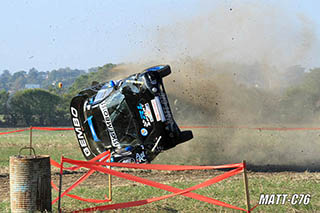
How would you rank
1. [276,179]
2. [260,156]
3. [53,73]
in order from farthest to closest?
[53,73] → [260,156] → [276,179]

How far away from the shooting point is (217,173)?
1209 cm

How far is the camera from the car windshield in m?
11.3

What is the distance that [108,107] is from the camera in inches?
461

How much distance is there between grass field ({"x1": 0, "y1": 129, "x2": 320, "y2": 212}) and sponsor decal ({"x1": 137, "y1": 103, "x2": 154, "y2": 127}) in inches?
57.7

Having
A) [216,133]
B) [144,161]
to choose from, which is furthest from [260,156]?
[144,161]

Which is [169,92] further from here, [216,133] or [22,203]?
[22,203]

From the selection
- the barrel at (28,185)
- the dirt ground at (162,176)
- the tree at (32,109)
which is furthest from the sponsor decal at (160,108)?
the tree at (32,109)

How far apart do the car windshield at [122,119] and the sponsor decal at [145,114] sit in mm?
342

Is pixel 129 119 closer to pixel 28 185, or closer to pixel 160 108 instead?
pixel 160 108

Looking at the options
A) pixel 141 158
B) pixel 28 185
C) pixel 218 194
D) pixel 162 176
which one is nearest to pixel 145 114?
pixel 141 158

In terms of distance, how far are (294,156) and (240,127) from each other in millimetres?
2855

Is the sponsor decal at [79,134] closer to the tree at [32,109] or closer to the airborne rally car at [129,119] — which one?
the airborne rally car at [129,119]

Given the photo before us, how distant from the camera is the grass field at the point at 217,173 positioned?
7867mm

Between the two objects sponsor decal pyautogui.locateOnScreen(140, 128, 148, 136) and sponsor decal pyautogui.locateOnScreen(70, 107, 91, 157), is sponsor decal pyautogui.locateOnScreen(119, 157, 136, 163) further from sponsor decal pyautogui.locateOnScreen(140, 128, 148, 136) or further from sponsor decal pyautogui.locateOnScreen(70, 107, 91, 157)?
sponsor decal pyautogui.locateOnScreen(70, 107, 91, 157)
